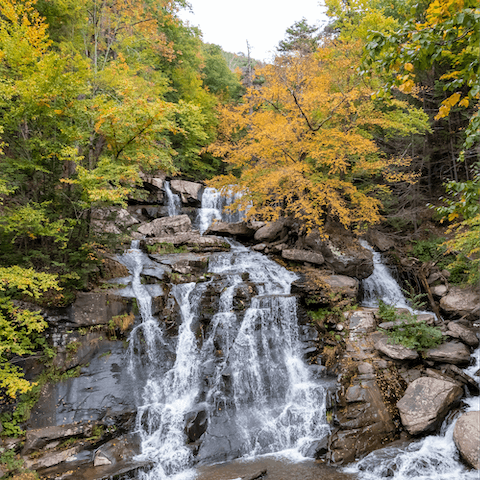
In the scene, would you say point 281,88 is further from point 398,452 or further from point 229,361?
point 398,452

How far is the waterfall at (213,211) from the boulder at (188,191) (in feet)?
1.16

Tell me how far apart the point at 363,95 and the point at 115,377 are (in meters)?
12.6

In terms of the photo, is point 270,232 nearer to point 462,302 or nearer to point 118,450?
point 462,302

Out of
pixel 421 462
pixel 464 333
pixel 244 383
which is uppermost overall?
pixel 464 333

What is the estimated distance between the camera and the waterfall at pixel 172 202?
1728cm

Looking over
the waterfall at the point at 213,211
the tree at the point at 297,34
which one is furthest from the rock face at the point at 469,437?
the tree at the point at 297,34

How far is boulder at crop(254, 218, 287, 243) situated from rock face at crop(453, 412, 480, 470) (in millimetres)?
9623

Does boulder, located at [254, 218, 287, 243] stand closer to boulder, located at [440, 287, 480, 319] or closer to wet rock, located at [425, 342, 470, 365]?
boulder, located at [440, 287, 480, 319]

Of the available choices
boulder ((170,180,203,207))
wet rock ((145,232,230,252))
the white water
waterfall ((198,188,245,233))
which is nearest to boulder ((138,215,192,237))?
wet rock ((145,232,230,252))

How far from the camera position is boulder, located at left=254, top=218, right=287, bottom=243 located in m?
14.6

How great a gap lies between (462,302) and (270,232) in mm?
7817

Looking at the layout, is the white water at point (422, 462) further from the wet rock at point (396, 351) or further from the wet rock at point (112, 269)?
the wet rock at point (112, 269)

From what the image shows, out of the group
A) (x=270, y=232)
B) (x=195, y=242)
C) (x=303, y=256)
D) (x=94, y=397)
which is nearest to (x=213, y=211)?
(x=270, y=232)

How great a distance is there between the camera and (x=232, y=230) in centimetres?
1520
